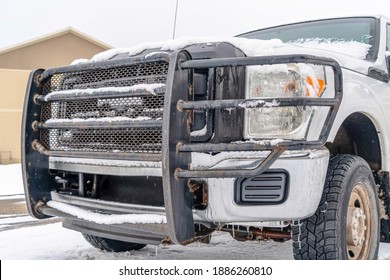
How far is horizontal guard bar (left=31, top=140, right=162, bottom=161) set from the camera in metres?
2.52

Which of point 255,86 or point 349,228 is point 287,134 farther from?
point 349,228

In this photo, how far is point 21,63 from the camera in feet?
59.8

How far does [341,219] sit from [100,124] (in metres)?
1.41

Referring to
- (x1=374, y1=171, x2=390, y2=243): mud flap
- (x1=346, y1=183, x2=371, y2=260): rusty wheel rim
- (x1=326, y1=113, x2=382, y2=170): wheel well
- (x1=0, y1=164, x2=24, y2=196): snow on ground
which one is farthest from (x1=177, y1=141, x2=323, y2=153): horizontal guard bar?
(x1=0, y1=164, x2=24, y2=196): snow on ground

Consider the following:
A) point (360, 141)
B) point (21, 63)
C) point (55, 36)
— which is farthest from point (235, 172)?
point (55, 36)

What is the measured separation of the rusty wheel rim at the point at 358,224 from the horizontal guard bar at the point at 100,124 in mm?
1254

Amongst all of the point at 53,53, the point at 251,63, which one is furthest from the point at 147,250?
the point at 53,53

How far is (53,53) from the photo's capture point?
61.5 feet

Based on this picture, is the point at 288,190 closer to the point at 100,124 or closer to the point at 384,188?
the point at 100,124

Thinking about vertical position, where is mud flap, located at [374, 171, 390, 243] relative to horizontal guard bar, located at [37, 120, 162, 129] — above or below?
below

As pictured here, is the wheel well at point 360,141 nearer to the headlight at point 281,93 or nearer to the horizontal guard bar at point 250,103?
the headlight at point 281,93

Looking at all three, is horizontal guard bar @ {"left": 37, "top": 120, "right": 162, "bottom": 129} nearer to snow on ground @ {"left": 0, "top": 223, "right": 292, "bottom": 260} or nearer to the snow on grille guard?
the snow on grille guard

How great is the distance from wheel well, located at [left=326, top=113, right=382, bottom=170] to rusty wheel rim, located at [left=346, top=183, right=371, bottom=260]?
48cm
